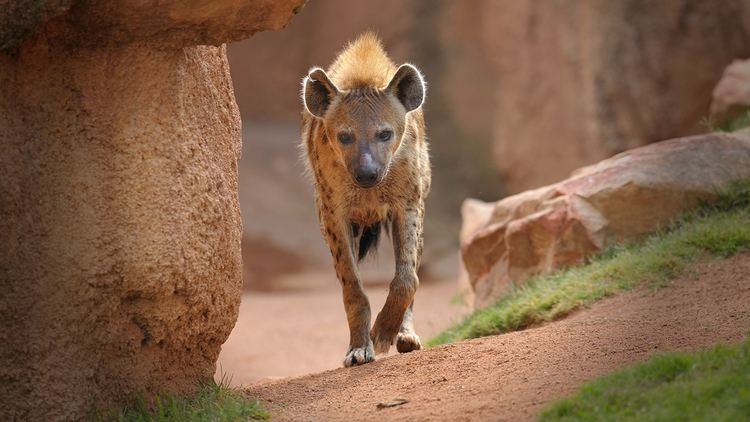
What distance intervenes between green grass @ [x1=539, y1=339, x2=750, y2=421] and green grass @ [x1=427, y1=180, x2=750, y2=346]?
5.03 ft

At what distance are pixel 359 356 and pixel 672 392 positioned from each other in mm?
2066

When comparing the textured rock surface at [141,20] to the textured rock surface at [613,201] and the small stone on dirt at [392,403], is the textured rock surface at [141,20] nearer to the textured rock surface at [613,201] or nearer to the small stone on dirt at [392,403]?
the small stone on dirt at [392,403]

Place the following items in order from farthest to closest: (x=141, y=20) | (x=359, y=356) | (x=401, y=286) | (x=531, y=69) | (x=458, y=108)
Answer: (x=458, y=108)
(x=531, y=69)
(x=401, y=286)
(x=359, y=356)
(x=141, y=20)

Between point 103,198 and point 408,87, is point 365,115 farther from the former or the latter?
point 103,198

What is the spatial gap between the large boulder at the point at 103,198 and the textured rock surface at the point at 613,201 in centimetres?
245

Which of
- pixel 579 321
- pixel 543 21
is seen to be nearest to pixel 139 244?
pixel 579 321

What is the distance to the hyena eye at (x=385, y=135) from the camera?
5.25m

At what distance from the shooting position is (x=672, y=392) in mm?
3162

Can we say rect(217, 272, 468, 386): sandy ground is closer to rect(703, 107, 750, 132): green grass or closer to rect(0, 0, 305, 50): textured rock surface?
rect(703, 107, 750, 132): green grass

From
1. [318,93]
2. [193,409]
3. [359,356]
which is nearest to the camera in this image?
[193,409]

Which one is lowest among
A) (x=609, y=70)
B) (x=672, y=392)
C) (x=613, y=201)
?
(x=672, y=392)

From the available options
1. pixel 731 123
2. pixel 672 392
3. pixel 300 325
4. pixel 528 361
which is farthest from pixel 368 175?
pixel 300 325

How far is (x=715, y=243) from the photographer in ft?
16.6

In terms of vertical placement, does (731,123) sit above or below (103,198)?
above
